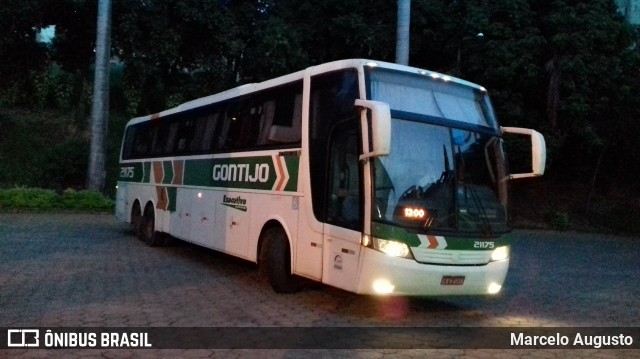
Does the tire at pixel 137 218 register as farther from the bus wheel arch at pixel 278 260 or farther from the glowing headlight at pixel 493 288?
the glowing headlight at pixel 493 288

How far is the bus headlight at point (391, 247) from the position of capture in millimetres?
8250

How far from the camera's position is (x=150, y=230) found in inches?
645

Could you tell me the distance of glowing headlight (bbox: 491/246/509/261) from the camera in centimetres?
899

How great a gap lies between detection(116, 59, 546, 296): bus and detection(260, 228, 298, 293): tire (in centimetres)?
2

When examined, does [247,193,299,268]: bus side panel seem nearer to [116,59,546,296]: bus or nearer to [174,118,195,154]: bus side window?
[116,59,546,296]: bus

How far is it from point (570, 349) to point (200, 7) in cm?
2267

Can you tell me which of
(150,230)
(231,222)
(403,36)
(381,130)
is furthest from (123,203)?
(381,130)

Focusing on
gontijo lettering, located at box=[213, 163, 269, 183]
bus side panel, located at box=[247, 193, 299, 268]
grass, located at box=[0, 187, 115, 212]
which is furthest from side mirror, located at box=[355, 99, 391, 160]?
grass, located at box=[0, 187, 115, 212]

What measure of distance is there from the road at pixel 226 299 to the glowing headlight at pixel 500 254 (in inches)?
35.3

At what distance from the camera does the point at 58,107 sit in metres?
34.6

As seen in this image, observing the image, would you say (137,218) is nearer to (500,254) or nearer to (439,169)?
(439,169)

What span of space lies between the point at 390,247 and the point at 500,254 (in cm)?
181

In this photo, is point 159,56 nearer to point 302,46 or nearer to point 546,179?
point 302,46

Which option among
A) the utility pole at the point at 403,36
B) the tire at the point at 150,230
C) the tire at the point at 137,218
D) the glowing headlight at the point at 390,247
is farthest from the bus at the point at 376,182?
the utility pole at the point at 403,36
